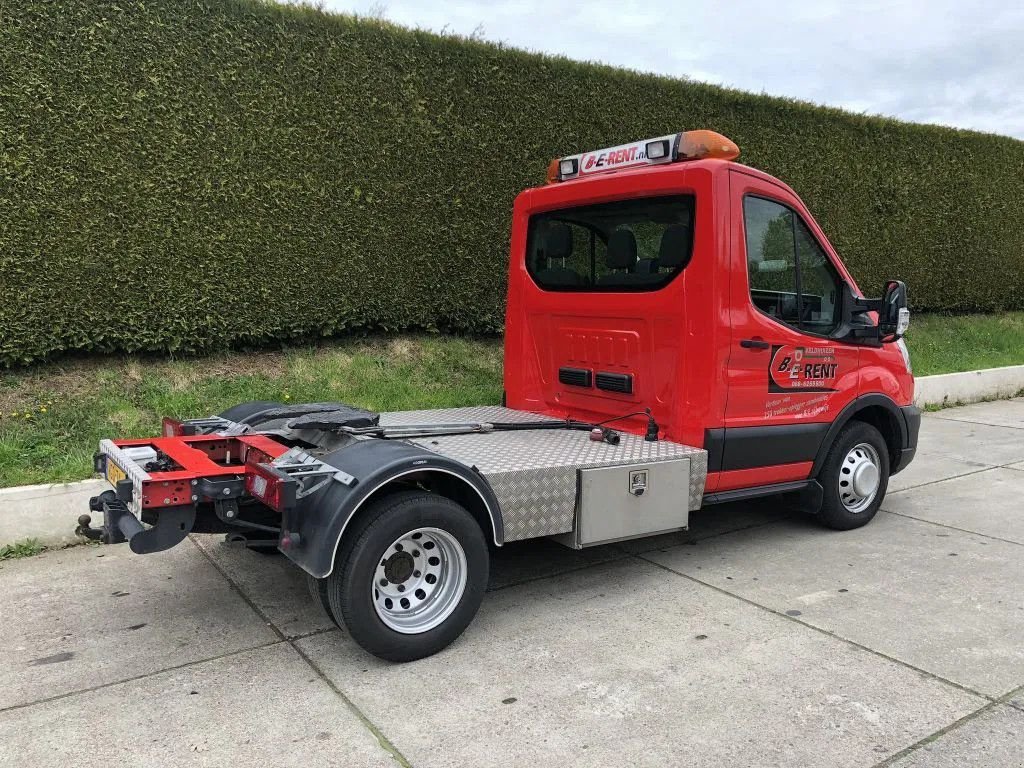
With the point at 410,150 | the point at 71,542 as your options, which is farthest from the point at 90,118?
the point at 71,542

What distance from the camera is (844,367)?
16.9ft

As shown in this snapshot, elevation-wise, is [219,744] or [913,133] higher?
[913,133]

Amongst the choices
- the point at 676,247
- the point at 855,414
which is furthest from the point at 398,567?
the point at 855,414

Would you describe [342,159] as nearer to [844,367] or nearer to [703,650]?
[844,367]

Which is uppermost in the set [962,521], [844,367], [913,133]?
[913,133]

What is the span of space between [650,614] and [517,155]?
559 cm

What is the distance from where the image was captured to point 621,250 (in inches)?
195

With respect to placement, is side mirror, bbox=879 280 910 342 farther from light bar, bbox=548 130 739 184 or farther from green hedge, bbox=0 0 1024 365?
green hedge, bbox=0 0 1024 365

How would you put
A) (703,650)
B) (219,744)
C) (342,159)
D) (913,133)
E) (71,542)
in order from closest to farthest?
(219,744), (703,650), (71,542), (342,159), (913,133)

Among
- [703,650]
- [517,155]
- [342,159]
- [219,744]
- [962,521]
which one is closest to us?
[219,744]

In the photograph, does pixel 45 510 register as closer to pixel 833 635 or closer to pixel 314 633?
pixel 314 633

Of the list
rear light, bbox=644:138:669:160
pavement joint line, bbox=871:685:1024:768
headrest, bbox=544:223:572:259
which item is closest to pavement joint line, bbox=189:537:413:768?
pavement joint line, bbox=871:685:1024:768

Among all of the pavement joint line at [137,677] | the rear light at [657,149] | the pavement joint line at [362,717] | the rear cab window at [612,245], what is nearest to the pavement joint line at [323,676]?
the pavement joint line at [362,717]

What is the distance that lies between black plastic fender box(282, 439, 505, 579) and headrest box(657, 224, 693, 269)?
1854mm
